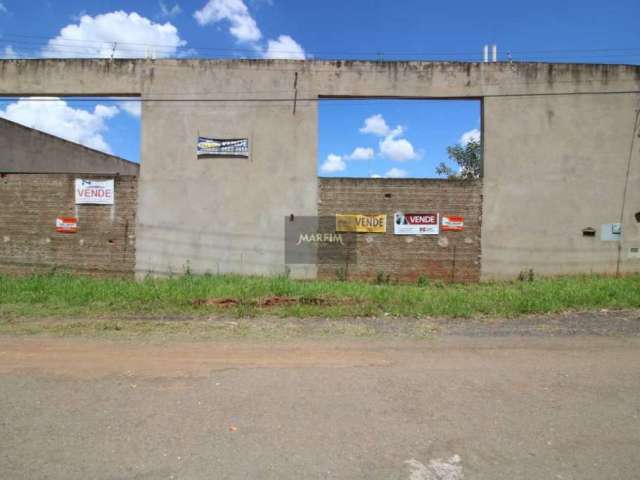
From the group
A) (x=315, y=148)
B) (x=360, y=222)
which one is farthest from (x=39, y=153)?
(x=360, y=222)

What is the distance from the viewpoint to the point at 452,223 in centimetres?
1215

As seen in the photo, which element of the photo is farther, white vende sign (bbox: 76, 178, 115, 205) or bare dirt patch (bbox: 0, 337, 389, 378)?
white vende sign (bbox: 76, 178, 115, 205)

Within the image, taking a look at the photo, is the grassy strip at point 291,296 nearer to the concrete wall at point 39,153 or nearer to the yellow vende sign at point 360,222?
the yellow vende sign at point 360,222

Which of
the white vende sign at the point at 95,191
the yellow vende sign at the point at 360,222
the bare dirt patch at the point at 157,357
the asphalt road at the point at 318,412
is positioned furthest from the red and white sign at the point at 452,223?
the white vende sign at the point at 95,191

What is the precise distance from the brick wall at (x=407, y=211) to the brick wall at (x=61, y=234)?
569cm

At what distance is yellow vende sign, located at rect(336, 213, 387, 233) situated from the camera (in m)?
12.1

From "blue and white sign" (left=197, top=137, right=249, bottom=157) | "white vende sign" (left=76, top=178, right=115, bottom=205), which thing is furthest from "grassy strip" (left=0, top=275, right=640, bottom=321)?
"blue and white sign" (left=197, top=137, right=249, bottom=157)

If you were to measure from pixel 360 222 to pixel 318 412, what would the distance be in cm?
883

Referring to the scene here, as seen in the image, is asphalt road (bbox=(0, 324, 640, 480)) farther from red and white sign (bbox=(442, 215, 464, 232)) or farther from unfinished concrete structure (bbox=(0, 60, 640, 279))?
unfinished concrete structure (bbox=(0, 60, 640, 279))

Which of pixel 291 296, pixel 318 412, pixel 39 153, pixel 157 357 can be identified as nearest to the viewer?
pixel 318 412

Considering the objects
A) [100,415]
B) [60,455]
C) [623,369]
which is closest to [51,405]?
[100,415]

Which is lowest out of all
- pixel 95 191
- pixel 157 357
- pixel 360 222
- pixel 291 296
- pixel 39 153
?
pixel 157 357

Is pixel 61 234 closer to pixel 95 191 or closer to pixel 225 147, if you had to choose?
pixel 95 191

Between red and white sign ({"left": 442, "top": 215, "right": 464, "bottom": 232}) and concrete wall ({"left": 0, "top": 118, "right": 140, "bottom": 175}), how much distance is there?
15759mm
